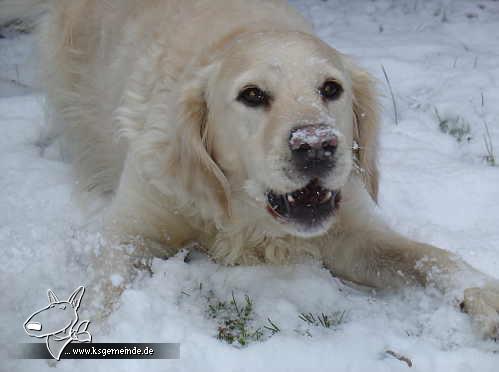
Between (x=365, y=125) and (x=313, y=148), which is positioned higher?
(x=313, y=148)

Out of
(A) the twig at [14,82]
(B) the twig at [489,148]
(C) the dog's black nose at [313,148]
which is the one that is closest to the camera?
(C) the dog's black nose at [313,148]

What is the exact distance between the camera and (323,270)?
325cm

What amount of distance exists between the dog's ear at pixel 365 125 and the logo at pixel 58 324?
133 centimetres

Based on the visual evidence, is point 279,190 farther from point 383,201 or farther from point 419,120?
point 419,120

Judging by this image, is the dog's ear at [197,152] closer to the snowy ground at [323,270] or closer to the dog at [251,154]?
the dog at [251,154]

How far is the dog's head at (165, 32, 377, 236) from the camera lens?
2631 mm

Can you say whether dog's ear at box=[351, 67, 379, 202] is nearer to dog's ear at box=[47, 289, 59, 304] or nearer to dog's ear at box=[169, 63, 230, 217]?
dog's ear at box=[169, 63, 230, 217]

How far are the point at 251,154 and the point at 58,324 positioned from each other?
970 millimetres

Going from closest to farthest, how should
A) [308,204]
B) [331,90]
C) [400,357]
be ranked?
1. [400,357]
2. [308,204]
3. [331,90]

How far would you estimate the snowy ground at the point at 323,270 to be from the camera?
8.34 feet

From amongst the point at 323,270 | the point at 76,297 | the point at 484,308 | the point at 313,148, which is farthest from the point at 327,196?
the point at 76,297

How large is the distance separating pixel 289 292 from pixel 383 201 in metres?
1.00

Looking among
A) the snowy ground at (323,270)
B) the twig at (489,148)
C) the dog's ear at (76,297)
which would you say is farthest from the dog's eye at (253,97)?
the twig at (489,148)

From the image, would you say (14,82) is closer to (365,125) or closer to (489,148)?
(365,125)
